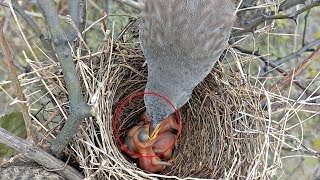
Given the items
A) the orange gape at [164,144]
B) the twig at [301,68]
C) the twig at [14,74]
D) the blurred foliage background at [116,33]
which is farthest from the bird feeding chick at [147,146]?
the twig at [14,74]

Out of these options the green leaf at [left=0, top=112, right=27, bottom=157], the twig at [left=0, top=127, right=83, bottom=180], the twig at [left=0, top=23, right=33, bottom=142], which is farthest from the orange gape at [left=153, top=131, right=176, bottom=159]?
the twig at [left=0, top=23, right=33, bottom=142]

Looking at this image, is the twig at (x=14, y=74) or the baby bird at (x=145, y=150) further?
the baby bird at (x=145, y=150)

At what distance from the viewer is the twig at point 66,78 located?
52.3 inches

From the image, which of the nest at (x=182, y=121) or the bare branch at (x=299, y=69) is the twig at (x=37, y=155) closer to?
the nest at (x=182, y=121)

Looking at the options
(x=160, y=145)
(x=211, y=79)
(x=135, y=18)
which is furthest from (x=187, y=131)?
(x=135, y=18)

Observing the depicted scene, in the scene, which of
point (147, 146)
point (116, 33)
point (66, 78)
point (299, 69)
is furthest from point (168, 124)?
point (66, 78)

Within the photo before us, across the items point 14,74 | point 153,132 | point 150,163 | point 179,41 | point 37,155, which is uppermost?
point 14,74

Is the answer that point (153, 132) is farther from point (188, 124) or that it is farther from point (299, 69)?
point (299, 69)

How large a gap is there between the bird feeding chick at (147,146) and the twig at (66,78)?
2.17 feet

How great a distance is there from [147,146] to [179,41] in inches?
25.1

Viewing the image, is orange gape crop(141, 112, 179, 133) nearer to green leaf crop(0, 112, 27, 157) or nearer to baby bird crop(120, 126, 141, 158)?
baby bird crop(120, 126, 141, 158)

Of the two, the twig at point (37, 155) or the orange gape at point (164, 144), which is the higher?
the twig at point (37, 155)

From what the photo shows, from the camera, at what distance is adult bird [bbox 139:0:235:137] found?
5.95ft

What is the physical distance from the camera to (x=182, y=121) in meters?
2.38
